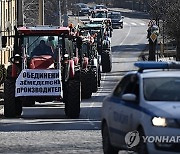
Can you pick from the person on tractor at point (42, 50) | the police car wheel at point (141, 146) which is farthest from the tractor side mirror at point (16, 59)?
the police car wheel at point (141, 146)

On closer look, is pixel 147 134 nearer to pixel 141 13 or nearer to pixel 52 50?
pixel 52 50

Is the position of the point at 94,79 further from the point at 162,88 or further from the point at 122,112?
the point at 162,88

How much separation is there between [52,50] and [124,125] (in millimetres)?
11439

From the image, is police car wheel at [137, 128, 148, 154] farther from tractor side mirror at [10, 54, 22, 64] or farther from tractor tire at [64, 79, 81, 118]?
tractor side mirror at [10, 54, 22, 64]

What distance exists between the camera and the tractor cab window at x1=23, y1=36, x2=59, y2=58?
24.1 meters

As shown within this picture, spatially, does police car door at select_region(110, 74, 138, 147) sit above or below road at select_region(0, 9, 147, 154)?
above

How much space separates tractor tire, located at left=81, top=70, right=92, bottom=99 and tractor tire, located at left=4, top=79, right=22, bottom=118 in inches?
296

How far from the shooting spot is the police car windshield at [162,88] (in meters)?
12.8

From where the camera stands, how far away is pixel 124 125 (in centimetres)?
1295

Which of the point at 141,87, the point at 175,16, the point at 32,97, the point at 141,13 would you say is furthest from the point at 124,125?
the point at 141,13

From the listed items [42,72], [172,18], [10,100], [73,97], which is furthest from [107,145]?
[172,18]

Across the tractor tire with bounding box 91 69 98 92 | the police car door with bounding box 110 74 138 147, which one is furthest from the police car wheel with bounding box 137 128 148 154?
the tractor tire with bounding box 91 69 98 92

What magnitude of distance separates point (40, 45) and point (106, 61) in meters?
22.5

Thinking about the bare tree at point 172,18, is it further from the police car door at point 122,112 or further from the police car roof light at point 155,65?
the police car door at point 122,112
